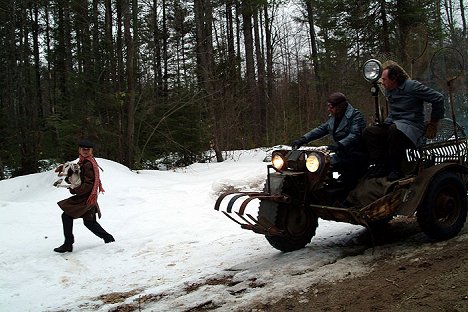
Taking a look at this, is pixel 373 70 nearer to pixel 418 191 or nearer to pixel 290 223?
pixel 418 191

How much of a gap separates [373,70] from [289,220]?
2023 millimetres

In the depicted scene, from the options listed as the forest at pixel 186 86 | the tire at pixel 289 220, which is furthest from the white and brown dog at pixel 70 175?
the forest at pixel 186 86

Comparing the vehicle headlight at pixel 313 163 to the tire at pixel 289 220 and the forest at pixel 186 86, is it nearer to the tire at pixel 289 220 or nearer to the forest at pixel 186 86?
the tire at pixel 289 220

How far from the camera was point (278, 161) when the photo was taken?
505 centimetres

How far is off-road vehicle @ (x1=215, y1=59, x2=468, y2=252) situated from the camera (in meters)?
4.73

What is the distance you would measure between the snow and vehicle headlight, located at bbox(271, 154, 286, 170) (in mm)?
1075

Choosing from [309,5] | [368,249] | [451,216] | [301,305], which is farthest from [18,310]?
[309,5]

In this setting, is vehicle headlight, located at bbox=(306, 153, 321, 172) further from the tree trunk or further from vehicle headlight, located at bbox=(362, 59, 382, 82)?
the tree trunk

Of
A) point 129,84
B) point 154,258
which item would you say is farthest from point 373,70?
point 129,84

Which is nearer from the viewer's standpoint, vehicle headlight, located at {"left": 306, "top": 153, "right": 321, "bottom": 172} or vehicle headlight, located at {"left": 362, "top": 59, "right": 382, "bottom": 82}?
vehicle headlight, located at {"left": 306, "top": 153, "right": 321, "bottom": 172}

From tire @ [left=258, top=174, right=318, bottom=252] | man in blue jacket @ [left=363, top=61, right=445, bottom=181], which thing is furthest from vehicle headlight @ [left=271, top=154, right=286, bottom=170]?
man in blue jacket @ [left=363, top=61, right=445, bottom=181]

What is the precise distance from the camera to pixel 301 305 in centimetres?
369

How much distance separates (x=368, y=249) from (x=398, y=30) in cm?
1510

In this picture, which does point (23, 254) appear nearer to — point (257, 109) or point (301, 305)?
point (301, 305)
